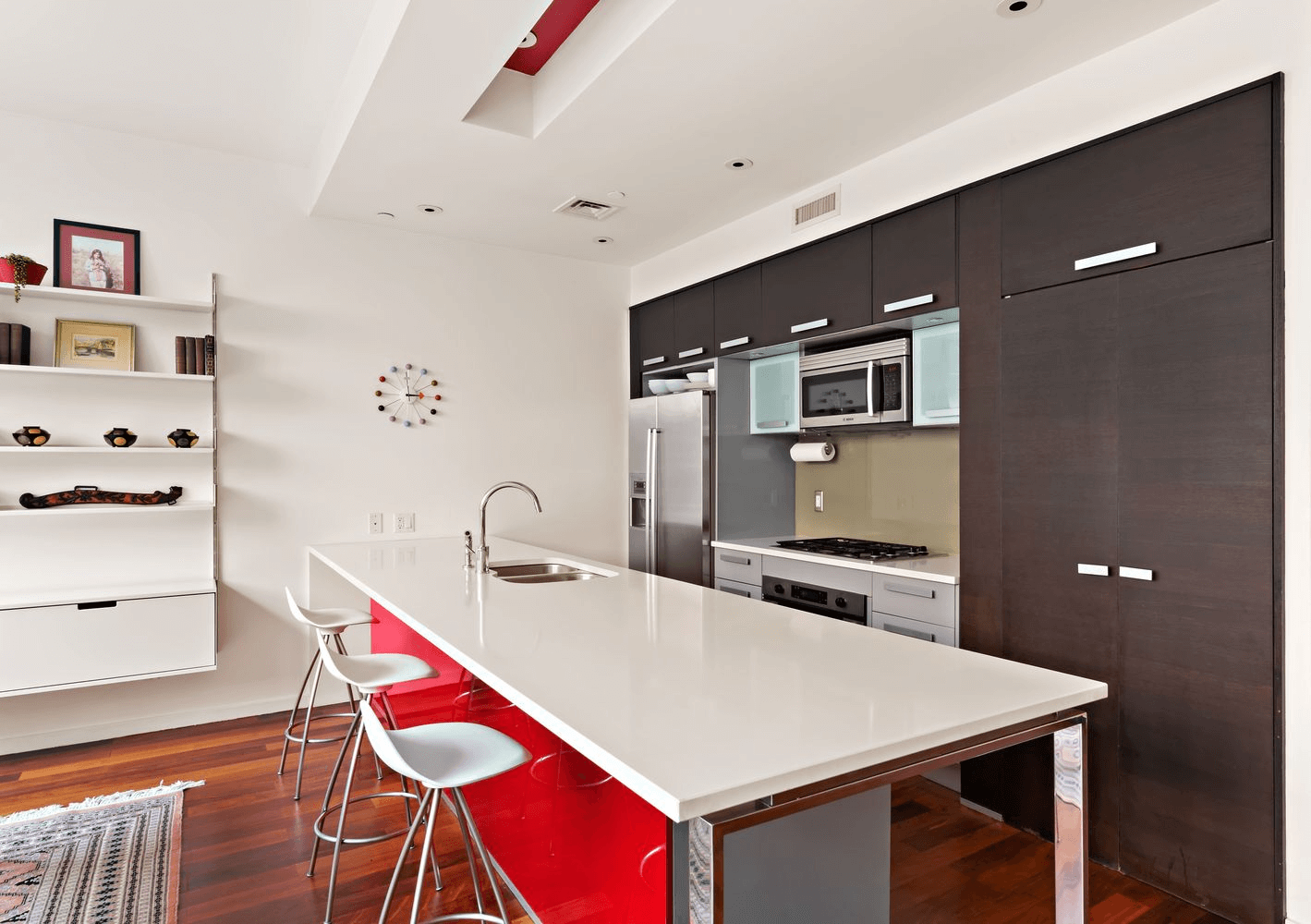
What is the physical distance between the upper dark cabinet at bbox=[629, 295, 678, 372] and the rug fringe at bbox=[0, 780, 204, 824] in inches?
124

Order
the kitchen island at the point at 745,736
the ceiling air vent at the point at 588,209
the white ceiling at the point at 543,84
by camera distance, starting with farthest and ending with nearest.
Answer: the ceiling air vent at the point at 588,209
the white ceiling at the point at 543,84
the kitchen island at the point at 745,736

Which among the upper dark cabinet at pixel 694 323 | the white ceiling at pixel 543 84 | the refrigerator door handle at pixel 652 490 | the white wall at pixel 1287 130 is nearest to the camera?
the white wall at pixel 1287 130

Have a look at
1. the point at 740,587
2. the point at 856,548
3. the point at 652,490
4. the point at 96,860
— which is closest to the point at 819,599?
the point at 856,548

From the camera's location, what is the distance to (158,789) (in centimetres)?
307

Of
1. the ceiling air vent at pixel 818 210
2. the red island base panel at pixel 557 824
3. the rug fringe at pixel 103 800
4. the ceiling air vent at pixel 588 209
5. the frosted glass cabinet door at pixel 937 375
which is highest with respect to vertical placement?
the ceiling air vent at pixel 588 209

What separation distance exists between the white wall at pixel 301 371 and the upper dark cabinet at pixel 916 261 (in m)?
2.22

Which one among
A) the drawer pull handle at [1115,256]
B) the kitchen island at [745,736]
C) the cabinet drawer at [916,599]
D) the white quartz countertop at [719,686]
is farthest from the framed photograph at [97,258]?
the drawer pull handle at [1115,256]

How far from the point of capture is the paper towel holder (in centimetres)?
411

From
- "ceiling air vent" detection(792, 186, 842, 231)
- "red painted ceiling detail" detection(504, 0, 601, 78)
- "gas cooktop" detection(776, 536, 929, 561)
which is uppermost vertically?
"red painted ceiling detail" detection(504, 0, 601, 78)

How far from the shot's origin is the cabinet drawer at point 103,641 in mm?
3246

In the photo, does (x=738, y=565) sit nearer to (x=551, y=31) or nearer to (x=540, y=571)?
(x=540, y=571)

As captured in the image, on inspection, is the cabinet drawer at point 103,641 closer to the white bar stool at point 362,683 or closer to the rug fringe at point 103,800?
the rug fringe at point 103,800


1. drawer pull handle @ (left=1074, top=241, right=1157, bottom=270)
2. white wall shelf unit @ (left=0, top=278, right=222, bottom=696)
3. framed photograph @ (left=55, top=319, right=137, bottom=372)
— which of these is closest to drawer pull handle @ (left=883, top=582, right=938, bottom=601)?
drawer pull handle @ (left=1074, top=241, right=1157, bottom=270)

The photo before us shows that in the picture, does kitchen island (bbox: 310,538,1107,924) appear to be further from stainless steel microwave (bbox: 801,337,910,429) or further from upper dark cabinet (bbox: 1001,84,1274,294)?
stainless steel microwave (bbox: 801,337,910,429)
